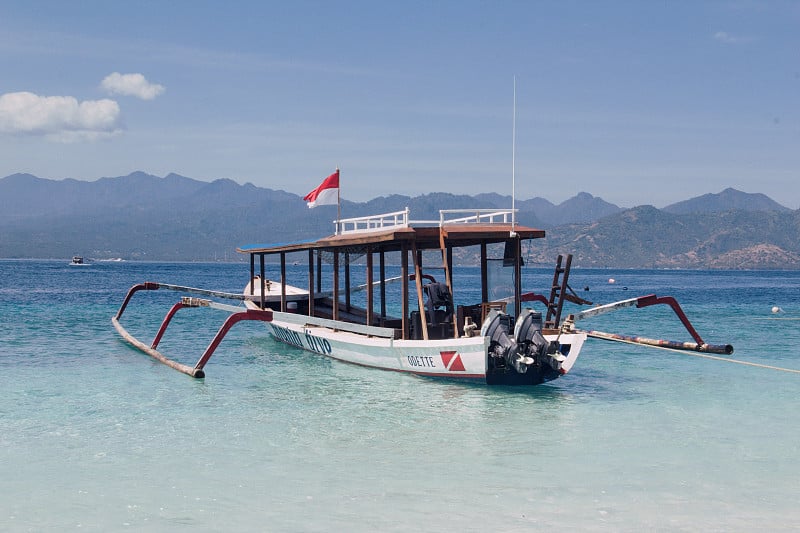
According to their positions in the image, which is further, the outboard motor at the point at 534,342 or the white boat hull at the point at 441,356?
the white boat hull at the point at 441,356

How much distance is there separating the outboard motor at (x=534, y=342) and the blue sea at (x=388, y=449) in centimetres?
98

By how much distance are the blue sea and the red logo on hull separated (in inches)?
19.9

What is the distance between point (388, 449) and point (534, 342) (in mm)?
4983

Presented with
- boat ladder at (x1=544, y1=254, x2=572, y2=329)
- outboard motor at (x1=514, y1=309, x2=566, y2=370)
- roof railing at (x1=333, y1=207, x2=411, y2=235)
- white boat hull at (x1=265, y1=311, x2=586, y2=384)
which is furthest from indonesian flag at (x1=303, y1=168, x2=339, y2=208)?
outboard motor at (x1=514, y1=309, x2=566, y2=370)

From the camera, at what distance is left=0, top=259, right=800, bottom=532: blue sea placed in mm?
10250

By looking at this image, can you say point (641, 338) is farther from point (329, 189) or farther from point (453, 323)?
point (329, 189)

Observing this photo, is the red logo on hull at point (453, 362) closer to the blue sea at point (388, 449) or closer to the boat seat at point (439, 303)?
the blue sea at point (388, 449)

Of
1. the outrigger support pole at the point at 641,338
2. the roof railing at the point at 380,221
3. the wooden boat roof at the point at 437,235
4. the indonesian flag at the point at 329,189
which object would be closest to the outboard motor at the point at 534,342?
the wooden boat roof at the point at 437,235

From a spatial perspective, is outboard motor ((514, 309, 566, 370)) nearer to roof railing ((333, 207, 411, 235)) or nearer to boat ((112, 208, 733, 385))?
boat ((112, 208, 733, 385))

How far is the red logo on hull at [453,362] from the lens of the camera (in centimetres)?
1778

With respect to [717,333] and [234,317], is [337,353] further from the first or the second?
[717,333]

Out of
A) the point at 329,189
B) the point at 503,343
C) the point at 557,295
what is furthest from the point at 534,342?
the point at 329,189

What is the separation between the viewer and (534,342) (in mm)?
16875

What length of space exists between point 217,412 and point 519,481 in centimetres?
724
